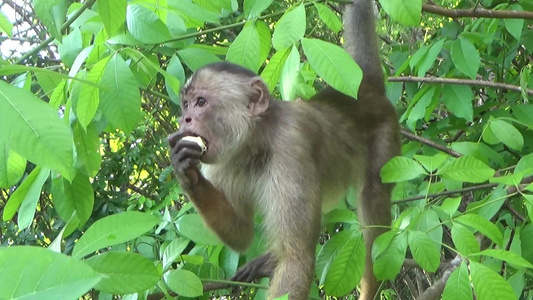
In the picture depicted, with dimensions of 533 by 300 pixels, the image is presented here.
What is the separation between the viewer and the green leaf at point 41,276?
81 centimetres

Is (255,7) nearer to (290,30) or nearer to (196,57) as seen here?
(290,30)

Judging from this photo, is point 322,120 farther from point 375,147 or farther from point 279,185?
point 279,185

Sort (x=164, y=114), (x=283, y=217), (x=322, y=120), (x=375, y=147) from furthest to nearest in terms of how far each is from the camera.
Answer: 1. (x=164, y=114)
2. (x=375, y=147)
3. (x=322, y=120)
4. (x=283, y=217)

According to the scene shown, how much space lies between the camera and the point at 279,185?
318 cm

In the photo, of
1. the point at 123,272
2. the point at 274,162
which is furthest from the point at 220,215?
the point at 123,272

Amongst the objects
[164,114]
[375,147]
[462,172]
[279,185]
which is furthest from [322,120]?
[164,114]

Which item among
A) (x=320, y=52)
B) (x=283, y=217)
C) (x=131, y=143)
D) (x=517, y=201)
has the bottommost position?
(x=131, y=143)

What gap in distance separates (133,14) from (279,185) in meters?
1.13

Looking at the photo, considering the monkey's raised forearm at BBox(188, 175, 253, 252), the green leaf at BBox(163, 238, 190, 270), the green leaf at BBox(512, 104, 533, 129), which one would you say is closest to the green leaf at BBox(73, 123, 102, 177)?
the green leaf at BBox(163, 238, 190, 270)

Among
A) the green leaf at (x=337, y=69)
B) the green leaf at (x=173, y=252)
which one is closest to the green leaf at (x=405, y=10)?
the green leaf at (x=337, y=69)

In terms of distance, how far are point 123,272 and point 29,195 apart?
1110 mm

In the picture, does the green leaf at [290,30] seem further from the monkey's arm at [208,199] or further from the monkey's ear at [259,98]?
the monkey's ear at [259,98]

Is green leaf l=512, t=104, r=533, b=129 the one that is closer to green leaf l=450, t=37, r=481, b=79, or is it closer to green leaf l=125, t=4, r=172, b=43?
green leaf l=450, t=37, r=481, b=79

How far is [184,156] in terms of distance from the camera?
300 centimetres
